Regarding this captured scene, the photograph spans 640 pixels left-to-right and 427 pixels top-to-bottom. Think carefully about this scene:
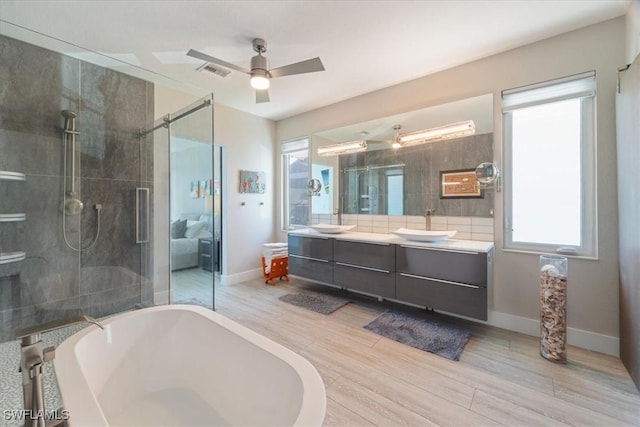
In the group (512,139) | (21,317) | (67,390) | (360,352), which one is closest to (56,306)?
(21,317)

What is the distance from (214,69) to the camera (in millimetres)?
2809

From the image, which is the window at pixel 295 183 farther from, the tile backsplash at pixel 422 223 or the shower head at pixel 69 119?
the shower head at pixel 69 119

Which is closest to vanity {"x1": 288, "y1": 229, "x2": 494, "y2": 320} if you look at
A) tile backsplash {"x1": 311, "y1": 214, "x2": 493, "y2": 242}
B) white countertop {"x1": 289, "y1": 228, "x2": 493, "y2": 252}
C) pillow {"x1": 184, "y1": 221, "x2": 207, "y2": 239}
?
white countertop {"x1": 289, "y1": 228, "x2": 493, "y2": 252}

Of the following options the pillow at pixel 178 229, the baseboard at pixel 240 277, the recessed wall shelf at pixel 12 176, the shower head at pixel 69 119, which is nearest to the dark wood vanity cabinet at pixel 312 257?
the baseboard at pixel 240 277

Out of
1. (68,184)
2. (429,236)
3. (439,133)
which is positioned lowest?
(429,236)

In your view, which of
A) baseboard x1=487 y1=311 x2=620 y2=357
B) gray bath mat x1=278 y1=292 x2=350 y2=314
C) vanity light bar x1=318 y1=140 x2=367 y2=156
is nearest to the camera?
baseboard x1=487 y1=311 x2=620 y2=357

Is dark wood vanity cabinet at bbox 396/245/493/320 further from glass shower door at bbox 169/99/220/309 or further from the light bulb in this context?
glass shower door at bbox 169/99/220/309

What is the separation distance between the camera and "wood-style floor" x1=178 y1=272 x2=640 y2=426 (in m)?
1.57

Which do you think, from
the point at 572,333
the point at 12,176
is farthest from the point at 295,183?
the point at 572,333

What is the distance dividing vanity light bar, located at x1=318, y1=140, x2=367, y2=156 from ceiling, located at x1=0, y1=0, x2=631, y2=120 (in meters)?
0.93

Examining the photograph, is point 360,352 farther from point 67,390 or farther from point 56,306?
point 56,306

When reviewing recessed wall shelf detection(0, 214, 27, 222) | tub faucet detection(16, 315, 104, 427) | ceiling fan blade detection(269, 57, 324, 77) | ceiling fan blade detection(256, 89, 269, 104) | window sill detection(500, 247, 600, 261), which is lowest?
tub faucet detection(16, 315, 104, 427)

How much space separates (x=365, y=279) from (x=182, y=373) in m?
2.00

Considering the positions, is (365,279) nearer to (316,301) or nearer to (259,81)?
(316,301)
